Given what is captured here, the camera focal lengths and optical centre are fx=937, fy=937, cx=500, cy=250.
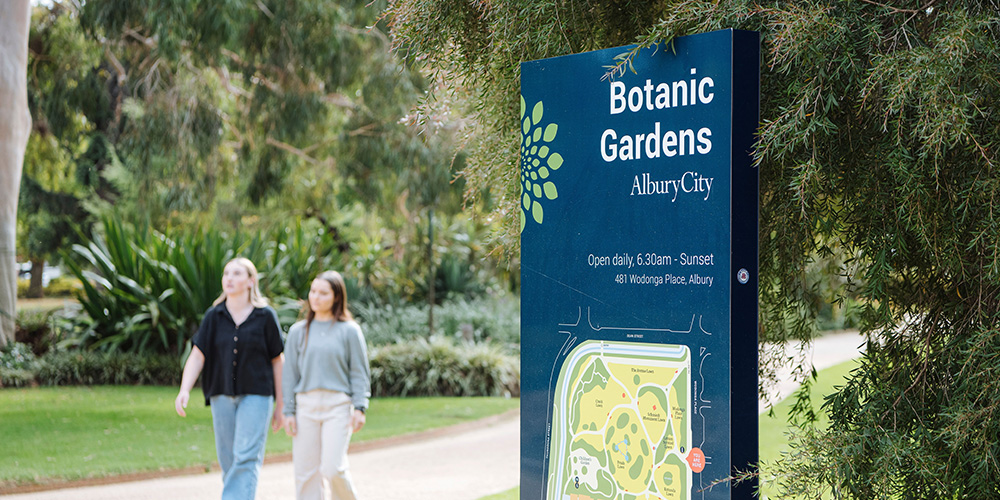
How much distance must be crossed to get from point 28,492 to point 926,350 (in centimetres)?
788

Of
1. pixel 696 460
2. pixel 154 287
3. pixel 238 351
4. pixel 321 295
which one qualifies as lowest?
pixel 696 460

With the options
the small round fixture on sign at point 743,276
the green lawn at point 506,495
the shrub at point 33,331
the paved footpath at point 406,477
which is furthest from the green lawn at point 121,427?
the small round fixture on sign at point 743,276

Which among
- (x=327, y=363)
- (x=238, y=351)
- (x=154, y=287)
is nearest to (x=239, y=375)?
(x=238, y=351)

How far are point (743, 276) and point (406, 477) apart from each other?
6.38 metres

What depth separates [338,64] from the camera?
17.9 metres

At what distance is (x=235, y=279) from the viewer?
6.88 metres

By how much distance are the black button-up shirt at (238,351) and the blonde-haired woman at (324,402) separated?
175 millimetres

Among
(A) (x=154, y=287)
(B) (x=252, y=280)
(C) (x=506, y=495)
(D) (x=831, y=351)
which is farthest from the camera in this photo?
(D) (x=831, y=351)

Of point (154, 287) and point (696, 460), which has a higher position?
point (154, 287)

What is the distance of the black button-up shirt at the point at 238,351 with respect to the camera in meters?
6.73

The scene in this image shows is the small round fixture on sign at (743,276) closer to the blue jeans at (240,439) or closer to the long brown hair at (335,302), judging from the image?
the long brown hair at (335,302)

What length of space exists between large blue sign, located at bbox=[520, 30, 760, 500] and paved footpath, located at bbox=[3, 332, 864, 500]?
3888 mm

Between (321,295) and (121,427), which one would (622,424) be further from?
(121,427)

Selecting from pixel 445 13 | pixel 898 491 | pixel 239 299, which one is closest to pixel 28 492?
pixel 239 299
